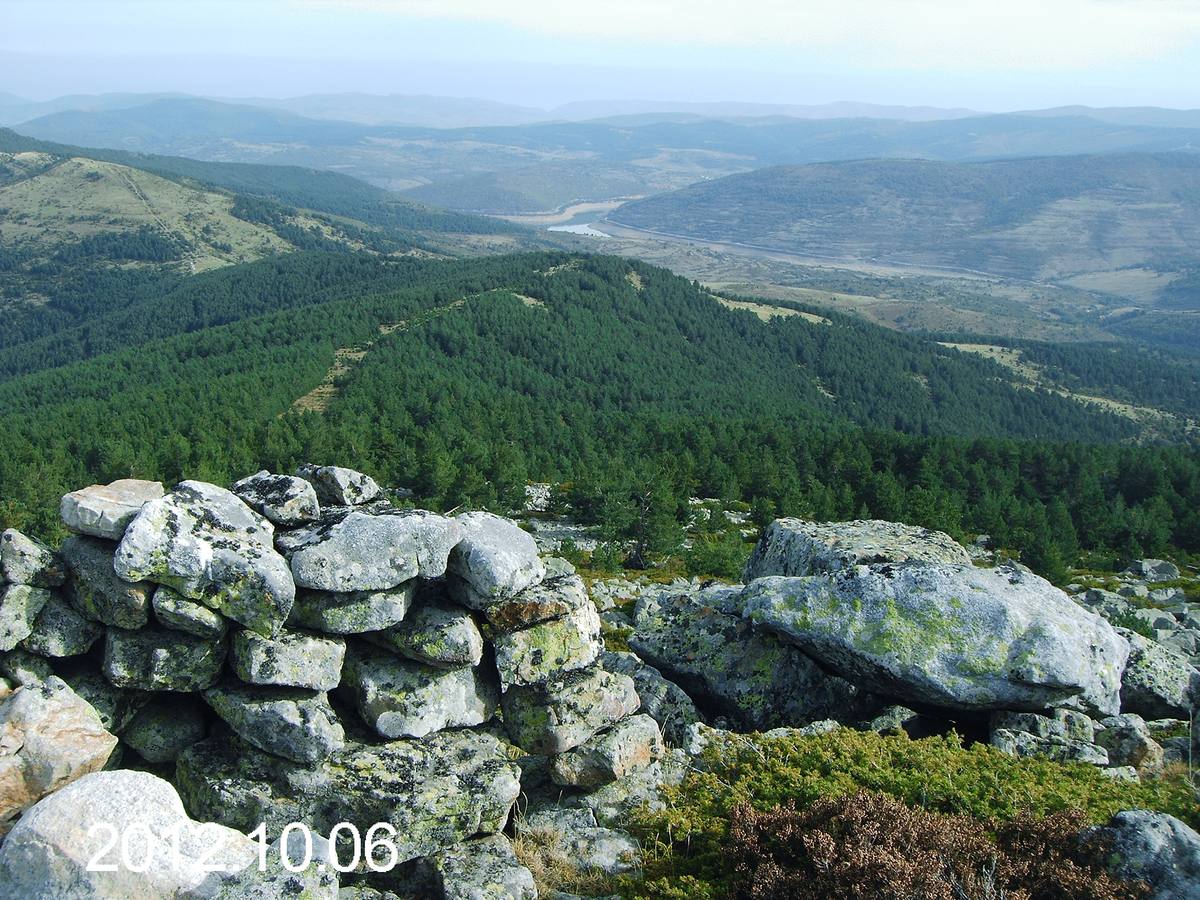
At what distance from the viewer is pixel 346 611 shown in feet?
51.8

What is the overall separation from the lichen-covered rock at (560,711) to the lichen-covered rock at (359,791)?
1.20 metres

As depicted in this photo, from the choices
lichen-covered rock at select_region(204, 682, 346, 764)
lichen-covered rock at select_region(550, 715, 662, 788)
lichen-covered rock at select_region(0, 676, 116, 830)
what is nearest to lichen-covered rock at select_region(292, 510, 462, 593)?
lichen-covered rock at select_region(204, 682, 346, 764)

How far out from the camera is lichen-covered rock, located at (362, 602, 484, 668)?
16.0 m

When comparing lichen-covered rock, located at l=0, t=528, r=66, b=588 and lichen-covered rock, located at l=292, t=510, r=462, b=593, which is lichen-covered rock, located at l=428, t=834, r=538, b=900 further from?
lichen-covered rock, located at l=0, t=528, r=66, b=588

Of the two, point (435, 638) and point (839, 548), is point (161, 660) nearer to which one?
point (435, 638)

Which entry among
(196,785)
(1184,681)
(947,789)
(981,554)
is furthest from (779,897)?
(981,554)

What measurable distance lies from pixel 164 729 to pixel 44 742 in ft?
7.22

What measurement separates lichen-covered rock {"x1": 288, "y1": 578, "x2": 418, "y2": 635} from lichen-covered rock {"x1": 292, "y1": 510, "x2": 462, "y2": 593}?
0.80 feet

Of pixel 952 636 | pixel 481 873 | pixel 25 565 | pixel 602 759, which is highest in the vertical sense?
pixel 25 565

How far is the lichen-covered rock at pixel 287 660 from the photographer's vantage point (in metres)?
15.0

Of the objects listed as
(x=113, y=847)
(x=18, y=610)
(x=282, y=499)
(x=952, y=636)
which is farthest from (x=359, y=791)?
(x=952, y=636)

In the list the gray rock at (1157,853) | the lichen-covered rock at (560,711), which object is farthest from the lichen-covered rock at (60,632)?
the gray rock at (1157,853)

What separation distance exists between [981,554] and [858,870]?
66.9m

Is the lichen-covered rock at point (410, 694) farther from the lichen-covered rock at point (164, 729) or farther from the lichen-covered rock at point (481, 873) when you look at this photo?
the lichen-covered rock at point (164, 729)
